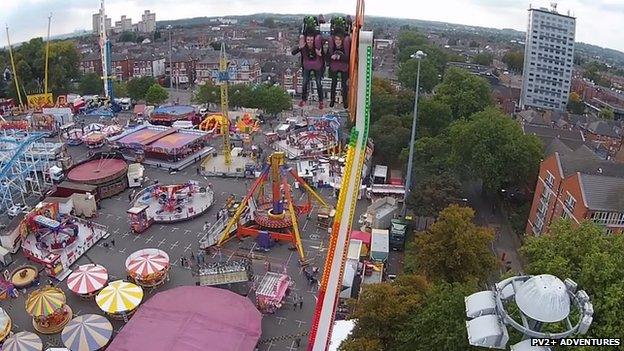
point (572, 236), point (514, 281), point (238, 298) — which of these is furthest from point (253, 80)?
point (514, 281)

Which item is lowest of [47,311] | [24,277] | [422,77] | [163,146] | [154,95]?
[24,277]

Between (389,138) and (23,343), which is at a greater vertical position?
(389,138)

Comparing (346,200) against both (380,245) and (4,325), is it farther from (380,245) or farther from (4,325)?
(4,325)

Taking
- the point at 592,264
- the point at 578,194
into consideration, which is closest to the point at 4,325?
the point at 592,264

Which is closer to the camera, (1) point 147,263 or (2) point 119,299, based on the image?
(2) point 119,299

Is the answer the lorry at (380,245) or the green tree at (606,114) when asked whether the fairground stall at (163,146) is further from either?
the green tree at (606,114)

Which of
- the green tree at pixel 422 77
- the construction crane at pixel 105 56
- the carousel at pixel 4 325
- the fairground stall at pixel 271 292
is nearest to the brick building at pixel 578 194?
the fairground stall at pixel 271 292

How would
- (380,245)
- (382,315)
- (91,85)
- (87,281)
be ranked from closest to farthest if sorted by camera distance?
(382,315)
(87,281)
(380,245)
(91,85)

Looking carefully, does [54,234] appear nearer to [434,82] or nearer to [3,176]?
[3,176]
